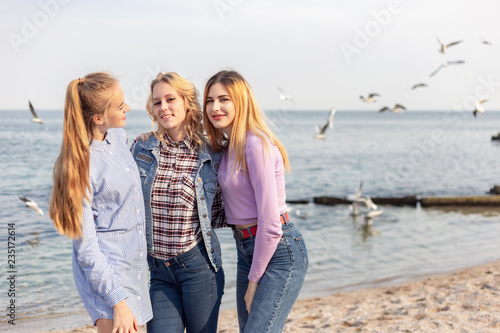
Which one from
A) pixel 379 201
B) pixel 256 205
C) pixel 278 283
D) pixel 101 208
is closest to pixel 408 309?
pixel 278 283

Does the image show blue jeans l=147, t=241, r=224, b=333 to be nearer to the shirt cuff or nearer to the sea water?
the shirt cuff

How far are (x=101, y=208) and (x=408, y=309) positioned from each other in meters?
4.96

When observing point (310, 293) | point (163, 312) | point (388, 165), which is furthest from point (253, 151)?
point (388, 165)

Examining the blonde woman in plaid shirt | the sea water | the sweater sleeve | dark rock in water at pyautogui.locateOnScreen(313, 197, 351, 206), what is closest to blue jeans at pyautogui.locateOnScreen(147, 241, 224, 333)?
the blonde woman in plaid shirt

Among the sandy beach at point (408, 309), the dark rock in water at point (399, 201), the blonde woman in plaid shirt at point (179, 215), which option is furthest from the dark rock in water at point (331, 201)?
the blonde woman in plaid shirt at point (179, 215)

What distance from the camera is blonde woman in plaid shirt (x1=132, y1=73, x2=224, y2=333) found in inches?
113

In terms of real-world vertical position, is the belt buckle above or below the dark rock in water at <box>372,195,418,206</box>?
above

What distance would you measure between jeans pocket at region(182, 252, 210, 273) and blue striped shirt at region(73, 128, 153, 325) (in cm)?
26

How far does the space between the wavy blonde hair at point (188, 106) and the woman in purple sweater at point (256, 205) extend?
0.44 ft

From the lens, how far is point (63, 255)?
9.78m

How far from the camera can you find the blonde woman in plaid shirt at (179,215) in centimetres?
288

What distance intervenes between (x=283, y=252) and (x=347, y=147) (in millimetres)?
39680

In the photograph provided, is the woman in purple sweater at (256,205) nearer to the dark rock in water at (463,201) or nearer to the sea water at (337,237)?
the sea water at (337,237)

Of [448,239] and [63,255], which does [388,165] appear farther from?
[63,255]
